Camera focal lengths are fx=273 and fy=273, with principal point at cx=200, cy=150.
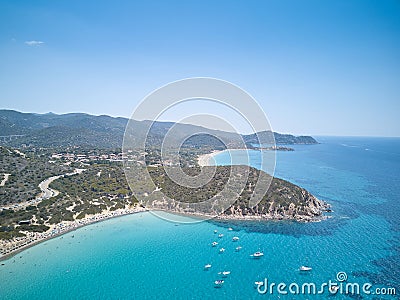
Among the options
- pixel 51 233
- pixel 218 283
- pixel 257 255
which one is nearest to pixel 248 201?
pixel 257 255

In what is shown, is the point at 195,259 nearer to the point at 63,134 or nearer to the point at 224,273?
the point at 224,273

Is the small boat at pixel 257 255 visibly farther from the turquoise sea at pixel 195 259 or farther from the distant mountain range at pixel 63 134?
the distant mountain range at pixel 63 134

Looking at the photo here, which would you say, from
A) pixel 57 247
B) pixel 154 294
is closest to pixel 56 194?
pixel 57 247

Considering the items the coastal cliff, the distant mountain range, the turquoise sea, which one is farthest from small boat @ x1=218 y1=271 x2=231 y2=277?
the distant mountain range

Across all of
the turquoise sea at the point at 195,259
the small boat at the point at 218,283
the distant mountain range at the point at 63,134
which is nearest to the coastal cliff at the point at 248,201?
the turquoise sea at the point at 195,259

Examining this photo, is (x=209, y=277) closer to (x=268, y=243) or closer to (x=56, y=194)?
(x=268, y=243)
